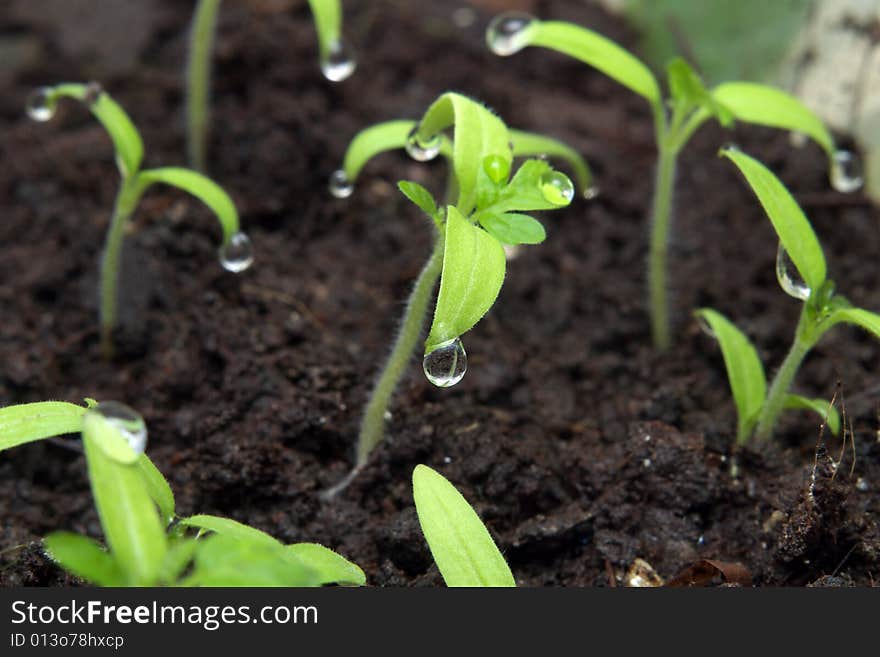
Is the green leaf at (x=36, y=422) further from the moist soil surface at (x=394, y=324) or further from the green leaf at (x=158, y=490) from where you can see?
the moist soil surface at (x=394, y=324)

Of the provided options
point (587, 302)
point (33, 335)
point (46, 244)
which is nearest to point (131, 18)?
point (46, 244)

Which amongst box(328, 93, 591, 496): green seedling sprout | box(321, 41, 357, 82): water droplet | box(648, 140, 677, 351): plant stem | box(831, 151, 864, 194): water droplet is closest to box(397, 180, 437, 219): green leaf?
box(328, 93, 591, 496): green seedling sprout

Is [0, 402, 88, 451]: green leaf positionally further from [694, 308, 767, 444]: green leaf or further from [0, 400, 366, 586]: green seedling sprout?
[694, 308, 767, 444]: green leaf

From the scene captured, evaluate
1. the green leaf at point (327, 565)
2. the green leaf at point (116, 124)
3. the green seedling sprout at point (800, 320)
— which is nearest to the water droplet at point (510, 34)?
the green seedling sprout at point (800, 320)

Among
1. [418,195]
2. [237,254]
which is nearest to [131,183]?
[237,254]

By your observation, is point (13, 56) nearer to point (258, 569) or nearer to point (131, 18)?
point (131, 18)

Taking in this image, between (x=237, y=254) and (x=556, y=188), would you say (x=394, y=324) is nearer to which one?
(x=237, y=254)
